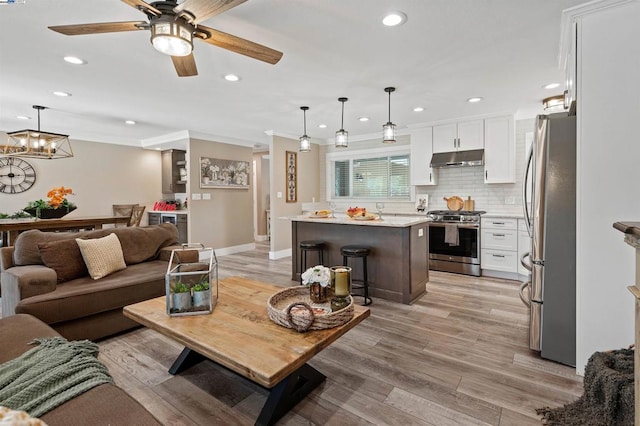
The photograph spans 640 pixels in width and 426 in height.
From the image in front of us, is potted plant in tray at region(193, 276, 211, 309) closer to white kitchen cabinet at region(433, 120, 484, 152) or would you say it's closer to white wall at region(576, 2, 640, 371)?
white wall at region(576, 2, 640, 371)

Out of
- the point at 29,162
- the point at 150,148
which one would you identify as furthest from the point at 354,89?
the point at 29,162

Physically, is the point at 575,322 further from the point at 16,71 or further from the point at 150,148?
the point at 150,148

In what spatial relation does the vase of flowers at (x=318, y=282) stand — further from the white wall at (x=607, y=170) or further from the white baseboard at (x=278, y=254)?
the white baseboard at (x=278, y=254)

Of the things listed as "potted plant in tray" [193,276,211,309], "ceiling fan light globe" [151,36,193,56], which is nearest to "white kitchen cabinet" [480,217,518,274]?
"potted plant in tray" [193,276,211,309]

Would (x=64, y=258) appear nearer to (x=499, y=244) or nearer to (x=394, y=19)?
(x=394, y=19)

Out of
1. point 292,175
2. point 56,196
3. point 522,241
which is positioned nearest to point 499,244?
point 522,241

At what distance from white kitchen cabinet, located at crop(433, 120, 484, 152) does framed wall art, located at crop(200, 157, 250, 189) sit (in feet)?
13.0

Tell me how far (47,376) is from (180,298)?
2.32 feet

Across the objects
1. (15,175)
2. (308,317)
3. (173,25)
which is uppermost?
(173,25)

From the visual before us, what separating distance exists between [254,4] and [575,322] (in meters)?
3.06

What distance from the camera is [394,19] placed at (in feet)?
7.26

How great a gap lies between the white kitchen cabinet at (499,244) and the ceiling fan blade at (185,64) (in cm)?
419

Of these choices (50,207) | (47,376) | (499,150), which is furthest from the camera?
(499,150)

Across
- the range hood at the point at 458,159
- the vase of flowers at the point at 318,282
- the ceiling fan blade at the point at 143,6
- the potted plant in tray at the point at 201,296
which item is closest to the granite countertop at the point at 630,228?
the vase of flowers at the point at 318,282
